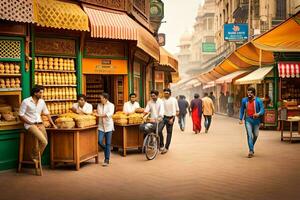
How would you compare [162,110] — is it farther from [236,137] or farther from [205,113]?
[205,113]

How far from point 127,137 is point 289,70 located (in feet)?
31.7

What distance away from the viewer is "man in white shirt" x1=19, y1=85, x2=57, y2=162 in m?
8.32

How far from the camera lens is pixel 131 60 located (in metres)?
13.0

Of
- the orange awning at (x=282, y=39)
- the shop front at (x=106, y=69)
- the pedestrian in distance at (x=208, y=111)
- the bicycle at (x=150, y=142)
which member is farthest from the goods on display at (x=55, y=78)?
the orange awning at (x=282, y=39)

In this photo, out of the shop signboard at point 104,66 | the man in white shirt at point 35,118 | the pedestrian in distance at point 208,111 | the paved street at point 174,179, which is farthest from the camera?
the pedestrian in distance at point 208,111

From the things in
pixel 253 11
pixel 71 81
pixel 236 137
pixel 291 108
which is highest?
pixel 253 11

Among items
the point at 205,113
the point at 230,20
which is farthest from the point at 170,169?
the point at 230,20

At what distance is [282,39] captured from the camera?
18188 mm

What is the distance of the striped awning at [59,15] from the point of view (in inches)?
372

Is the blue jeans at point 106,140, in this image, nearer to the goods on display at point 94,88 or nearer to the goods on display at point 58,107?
the goods on display at point 58,107

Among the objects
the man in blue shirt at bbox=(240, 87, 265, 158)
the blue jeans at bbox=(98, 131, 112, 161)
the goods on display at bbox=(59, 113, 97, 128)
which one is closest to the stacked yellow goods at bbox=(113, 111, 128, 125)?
the blue jeans at bbox=(98, 131, 112, 161)

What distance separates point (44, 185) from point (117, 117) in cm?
393

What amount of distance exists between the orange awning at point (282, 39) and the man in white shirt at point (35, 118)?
11.3 metres

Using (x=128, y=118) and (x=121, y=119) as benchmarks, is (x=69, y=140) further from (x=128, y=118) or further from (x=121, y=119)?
(x=128, y=118)
